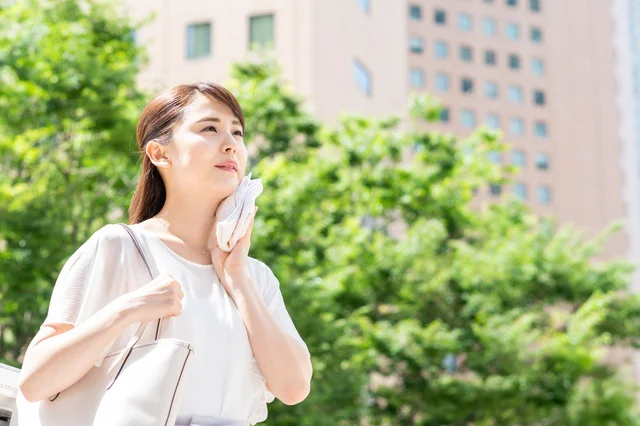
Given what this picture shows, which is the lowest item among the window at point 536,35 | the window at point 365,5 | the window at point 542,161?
the window at point 542,161

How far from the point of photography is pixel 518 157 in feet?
225

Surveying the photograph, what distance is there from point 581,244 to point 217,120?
2153cm

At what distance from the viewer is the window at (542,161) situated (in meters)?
69.1

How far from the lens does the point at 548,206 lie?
6869 cm

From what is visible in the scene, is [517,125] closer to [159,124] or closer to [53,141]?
[53,141]

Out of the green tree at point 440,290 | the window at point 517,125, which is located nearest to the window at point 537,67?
the window at point 517,125

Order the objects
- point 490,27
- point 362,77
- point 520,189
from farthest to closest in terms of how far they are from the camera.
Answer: point 490,27 → point 520,189 → point 362,77

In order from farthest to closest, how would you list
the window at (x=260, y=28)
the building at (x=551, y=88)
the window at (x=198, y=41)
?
the building at (x=551, y=88) → the window at (x=198, y=41) → the window at (x=260, y=28)

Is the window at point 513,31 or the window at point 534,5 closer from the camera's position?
the window at point 513,31

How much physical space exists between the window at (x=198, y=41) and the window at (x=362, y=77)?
4081mm

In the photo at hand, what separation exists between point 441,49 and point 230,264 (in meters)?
68.3

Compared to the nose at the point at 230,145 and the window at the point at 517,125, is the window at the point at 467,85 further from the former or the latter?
the nose at the point at 230,145

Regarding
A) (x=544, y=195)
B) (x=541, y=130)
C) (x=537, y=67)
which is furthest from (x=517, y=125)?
(x=544, y=195)

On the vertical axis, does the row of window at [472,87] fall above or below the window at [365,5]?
below
